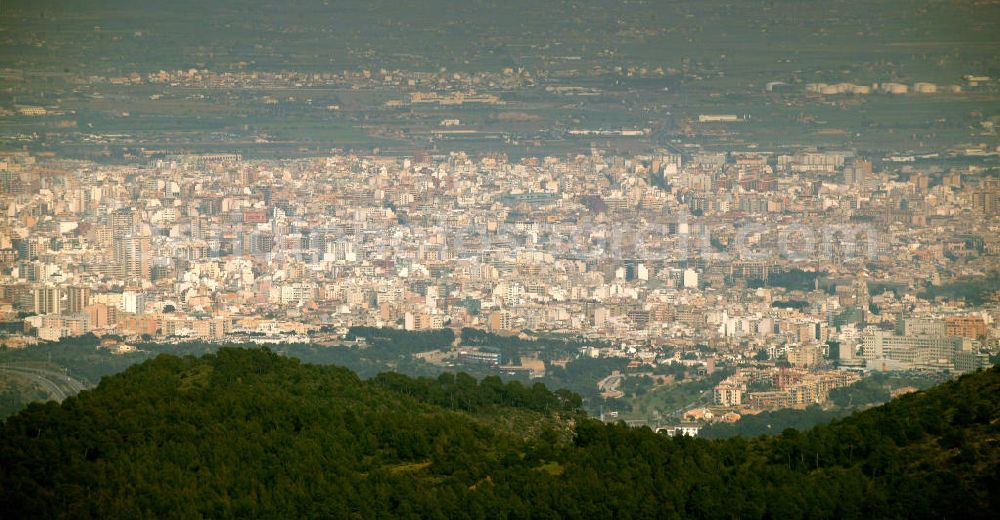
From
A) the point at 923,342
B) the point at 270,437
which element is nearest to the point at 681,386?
the point at 923,342

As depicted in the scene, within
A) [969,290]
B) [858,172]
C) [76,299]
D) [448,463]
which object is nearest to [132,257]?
[76,299]

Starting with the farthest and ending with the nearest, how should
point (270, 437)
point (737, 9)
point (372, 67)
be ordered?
point (737, 9)
point (372, 67)
point (270, 437)

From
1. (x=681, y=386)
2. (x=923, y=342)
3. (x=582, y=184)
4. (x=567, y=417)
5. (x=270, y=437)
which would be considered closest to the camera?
(x=270, y=437)

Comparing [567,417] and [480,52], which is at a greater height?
[480,52]

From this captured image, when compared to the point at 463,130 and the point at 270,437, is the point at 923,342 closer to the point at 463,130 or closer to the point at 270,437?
the point at 270,437

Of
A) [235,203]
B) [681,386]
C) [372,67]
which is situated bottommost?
[681,386]

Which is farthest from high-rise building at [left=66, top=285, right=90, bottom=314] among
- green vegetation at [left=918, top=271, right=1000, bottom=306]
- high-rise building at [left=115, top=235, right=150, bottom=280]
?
green vegetation at [left=918, top=271, right=1000, bottom=306]
